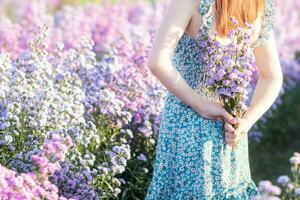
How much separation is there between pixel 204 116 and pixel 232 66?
0.27m

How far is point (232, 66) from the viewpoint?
351 centimetres

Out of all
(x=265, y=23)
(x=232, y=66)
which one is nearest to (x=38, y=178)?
(x=232, y=66)

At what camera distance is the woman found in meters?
3.41

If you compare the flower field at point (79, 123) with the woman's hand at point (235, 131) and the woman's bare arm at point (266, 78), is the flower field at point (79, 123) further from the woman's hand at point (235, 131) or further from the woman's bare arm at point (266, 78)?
the woman's bare arm at point (266, 78)

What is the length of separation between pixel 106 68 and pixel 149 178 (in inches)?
34.4

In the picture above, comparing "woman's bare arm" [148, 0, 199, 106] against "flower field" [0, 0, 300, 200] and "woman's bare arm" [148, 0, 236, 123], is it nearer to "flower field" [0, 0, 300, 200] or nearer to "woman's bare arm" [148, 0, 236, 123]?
"woman's bare arm" [148, 0, 236, 123]

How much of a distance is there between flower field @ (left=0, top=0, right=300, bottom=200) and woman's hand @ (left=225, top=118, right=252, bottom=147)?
336 millimetres

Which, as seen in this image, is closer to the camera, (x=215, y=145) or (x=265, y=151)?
(x=215, y=145)

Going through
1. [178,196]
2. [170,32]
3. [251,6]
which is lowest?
[178,196]

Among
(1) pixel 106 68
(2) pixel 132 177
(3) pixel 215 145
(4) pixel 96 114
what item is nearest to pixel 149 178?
(2) pixel 132 177

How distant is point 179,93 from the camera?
344 cm

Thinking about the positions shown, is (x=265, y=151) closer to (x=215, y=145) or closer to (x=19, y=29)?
(x=19, y=29)

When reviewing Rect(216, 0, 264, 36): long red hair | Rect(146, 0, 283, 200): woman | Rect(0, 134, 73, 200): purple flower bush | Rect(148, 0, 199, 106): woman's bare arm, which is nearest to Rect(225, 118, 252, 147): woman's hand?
Rect(146, 0, 283, 200): woman

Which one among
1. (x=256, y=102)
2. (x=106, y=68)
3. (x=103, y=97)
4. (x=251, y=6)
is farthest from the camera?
(x=106, y=68)
